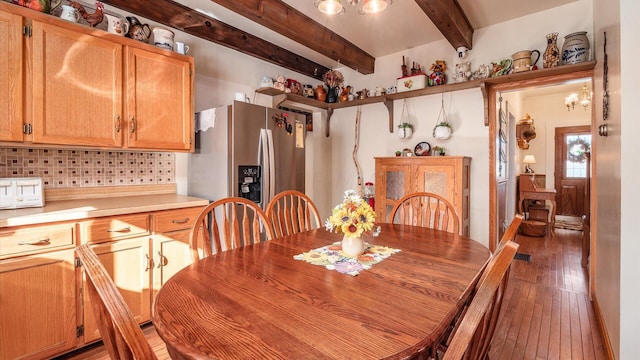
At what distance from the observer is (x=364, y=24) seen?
2918mm

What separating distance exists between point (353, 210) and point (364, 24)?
2362mm

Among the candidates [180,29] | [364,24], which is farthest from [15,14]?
[364,24]

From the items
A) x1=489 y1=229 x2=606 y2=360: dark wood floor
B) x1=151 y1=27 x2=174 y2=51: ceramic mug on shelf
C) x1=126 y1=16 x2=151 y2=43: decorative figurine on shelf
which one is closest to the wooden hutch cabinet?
x1=489 y1=229 x2=606 y2=360: dark wood floor

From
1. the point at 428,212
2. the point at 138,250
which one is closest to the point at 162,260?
the point at 138,250

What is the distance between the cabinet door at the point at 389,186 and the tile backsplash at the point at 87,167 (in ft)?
7.20

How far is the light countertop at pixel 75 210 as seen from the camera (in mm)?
1540

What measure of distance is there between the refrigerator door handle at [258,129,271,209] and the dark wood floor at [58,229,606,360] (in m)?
1.30

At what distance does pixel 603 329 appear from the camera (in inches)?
74.2

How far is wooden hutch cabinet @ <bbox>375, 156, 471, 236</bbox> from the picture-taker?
2875 mm

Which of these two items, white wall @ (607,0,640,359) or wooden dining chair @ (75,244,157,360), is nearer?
wooden dining chair @ (75,244,157,360)

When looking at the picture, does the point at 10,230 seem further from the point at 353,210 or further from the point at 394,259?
the point at 394,259

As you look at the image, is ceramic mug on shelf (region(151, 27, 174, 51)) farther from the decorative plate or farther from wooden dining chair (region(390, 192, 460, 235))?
the decorative plate

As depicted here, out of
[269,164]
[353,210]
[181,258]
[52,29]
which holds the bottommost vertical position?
[181,258]

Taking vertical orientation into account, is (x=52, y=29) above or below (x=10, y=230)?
above
